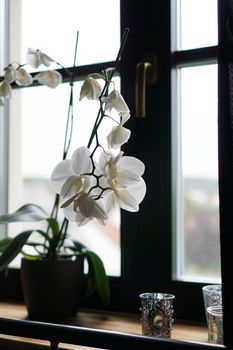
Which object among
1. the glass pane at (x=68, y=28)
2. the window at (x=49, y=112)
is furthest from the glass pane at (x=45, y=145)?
the glass pane at (x=68, y=28)

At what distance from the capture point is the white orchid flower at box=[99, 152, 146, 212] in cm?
86

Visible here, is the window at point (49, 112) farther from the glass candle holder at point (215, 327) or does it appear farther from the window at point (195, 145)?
the glass candle holder at point (215, 327)

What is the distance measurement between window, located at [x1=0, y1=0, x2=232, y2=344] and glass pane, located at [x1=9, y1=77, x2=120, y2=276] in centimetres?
11

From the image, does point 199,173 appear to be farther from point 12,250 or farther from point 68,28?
point 68,28

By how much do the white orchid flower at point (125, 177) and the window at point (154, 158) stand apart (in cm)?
31

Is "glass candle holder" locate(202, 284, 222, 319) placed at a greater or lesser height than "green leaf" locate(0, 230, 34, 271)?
lesser

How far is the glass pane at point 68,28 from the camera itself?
1.35m

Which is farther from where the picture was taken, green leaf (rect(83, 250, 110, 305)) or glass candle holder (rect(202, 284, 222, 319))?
green leaf (rect(83, 250, 110, 305))

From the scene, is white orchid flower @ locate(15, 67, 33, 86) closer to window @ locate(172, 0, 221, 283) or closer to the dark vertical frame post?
window @ locate(172, 0, 221, 283)

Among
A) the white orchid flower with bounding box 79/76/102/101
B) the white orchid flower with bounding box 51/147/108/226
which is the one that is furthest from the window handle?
the white orchid flower with bounding box 51/147/108/226

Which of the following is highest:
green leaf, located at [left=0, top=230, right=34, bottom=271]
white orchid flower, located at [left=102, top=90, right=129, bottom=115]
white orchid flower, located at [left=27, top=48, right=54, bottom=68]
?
white orchid flower, located at [left=27, top=48, right=54, bottom=68]

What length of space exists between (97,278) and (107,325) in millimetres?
117

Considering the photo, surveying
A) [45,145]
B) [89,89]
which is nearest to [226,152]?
[89,89]

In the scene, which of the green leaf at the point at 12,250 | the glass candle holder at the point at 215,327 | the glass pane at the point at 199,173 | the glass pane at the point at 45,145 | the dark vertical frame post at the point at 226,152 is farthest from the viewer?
the glass pane at the point at 45,145
